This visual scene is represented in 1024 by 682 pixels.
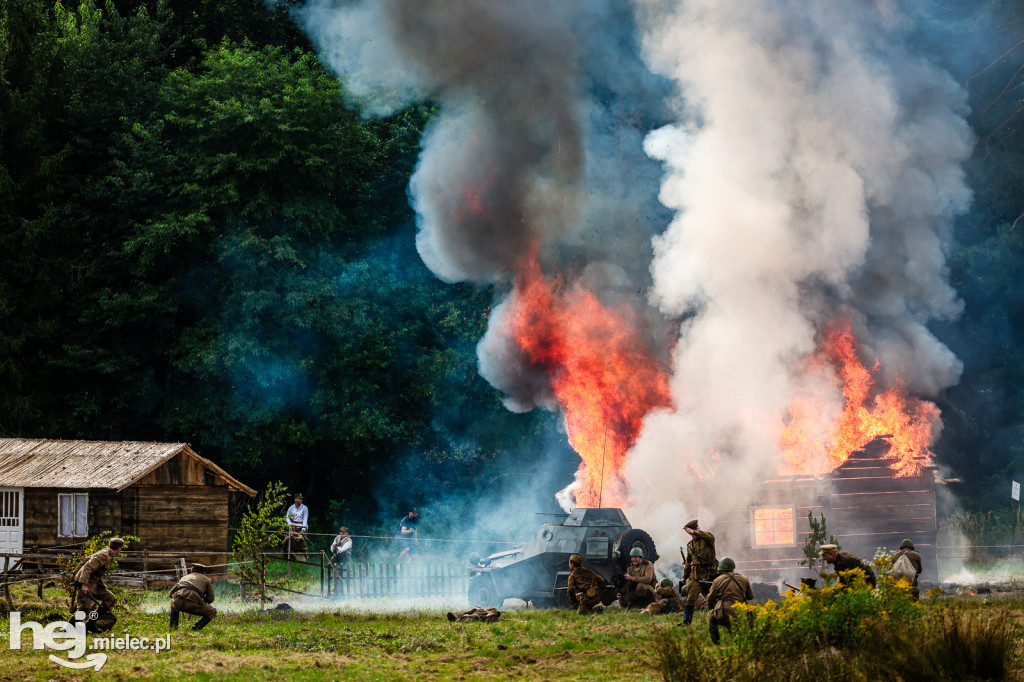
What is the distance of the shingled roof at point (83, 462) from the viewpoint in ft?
84.9

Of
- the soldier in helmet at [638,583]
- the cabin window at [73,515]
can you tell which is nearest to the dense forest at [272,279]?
the cabin window at [73,515]

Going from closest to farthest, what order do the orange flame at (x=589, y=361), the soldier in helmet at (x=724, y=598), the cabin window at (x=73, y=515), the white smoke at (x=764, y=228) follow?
the soldier in helmet at (x=724, y=598) → the white smoke at (x=764, y=228) → the orange flame at (x=589, y=361) → the cabin window at (x=73, y=515)

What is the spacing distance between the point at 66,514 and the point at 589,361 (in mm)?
13063

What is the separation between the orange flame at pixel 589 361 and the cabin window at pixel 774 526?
3.35 m

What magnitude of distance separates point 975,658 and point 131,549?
19.9 m

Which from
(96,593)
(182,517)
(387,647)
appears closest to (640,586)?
(387,647)

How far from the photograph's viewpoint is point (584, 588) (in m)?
19.9

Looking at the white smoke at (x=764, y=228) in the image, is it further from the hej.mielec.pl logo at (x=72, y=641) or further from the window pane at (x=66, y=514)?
the window pane at (x=66, y=514)

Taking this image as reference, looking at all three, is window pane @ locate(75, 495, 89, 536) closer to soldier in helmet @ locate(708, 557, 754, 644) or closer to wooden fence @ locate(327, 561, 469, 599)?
wooden fence @ locate(327, 561, 469, 599)

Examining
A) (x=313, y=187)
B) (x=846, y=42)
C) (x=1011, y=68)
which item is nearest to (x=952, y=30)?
(x=1011, y=68)

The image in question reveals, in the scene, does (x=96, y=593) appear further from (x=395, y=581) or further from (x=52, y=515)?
(x=52, y=515)

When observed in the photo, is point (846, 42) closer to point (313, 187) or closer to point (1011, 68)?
point (1011, 68)

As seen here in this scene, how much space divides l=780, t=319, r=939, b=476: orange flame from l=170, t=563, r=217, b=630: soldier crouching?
45.7 feet

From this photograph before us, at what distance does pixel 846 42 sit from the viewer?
28438 millimetres
